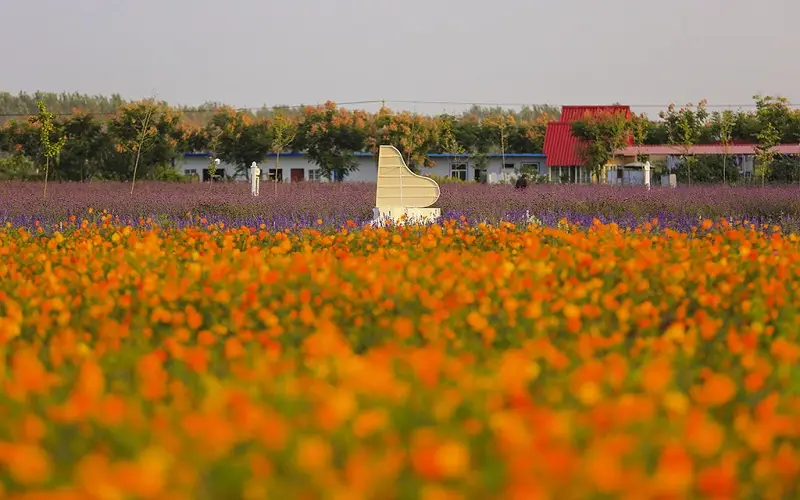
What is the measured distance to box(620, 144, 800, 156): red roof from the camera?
4238 centimetres

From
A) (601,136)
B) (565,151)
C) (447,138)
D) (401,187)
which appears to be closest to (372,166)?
(447,138)

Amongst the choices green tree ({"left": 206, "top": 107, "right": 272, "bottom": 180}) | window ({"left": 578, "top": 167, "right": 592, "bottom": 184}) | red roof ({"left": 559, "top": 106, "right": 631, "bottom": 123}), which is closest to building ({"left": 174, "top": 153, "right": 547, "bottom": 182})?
red roof ({"left": 559, "top": 106, "right": 631, "bottom": 123})

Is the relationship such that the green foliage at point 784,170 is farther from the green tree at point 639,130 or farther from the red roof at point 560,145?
A: the red roof at point 560,145

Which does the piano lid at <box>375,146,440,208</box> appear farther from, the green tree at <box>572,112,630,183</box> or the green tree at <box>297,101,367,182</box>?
the green tree at <box>297,101,367,182</box>

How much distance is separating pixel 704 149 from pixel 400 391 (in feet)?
146

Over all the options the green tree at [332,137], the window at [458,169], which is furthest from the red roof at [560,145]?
the green tree at [332,137]

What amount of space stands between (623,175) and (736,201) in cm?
3157

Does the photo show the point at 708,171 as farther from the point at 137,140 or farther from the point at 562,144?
the point at 137,140

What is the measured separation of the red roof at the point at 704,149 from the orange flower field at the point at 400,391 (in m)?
38.4

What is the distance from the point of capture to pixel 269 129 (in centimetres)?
4331

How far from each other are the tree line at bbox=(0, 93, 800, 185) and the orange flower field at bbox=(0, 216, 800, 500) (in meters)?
32.4

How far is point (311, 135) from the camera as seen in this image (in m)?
44.4

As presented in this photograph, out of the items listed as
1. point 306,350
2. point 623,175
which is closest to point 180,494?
point 306,350

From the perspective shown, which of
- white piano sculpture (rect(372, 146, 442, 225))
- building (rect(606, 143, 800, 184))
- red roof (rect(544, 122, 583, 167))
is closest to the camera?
white piano sculpture (rect(372, 146, 442, 225))
